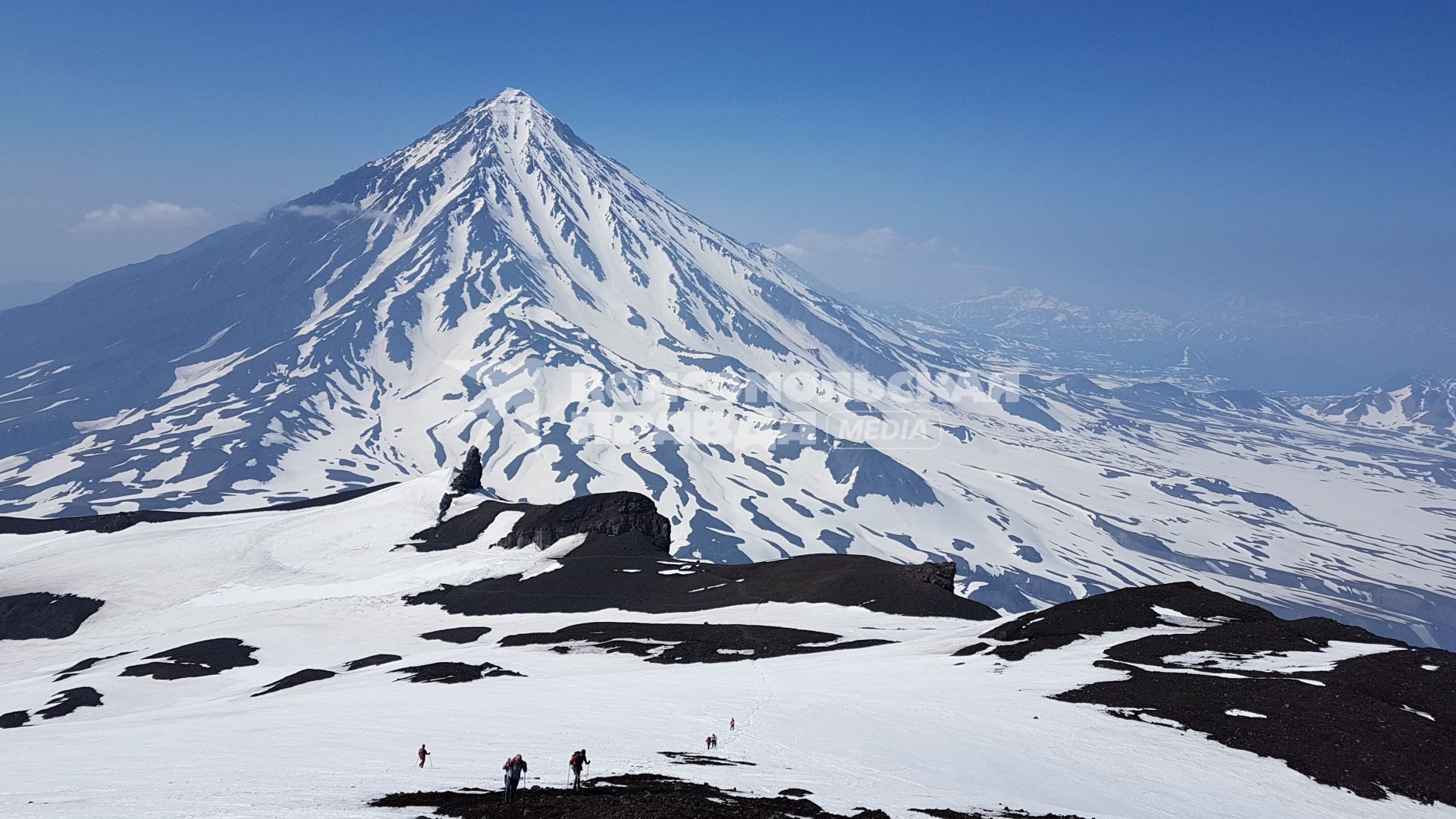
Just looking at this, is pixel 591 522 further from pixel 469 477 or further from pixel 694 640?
pixel 694 640

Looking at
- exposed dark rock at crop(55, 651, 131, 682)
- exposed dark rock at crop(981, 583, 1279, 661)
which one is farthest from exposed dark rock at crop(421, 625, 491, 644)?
exposed dark rock at crop(981, 583, 1279, 661)

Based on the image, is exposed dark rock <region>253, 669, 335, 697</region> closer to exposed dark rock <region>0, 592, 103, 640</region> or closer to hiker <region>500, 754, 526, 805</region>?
exposed dark rock <region>0, 592, 103, 640</region>

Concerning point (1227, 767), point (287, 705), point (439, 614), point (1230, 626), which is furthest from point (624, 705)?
point (439, 614)

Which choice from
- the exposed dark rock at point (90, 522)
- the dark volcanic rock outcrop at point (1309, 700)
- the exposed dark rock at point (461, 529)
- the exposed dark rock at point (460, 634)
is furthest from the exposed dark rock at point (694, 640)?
the exposed dark rock at point (90, 522)

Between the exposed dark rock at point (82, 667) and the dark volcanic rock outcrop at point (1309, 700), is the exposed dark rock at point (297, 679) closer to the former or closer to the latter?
the exposed dark rock at point (82, 667)

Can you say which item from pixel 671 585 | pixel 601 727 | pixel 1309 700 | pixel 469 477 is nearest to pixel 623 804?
pixel 601 727

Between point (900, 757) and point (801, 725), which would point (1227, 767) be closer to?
point (900, 757)
